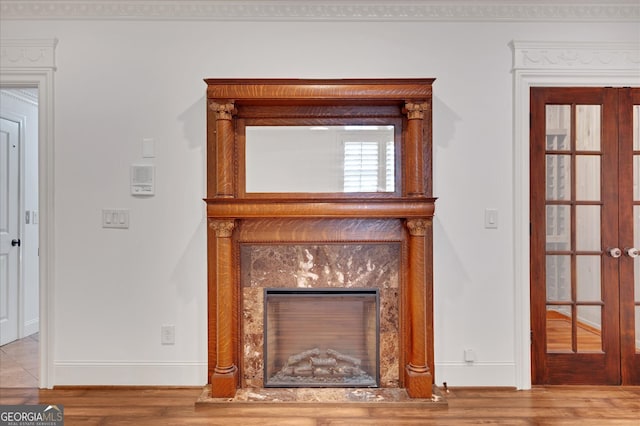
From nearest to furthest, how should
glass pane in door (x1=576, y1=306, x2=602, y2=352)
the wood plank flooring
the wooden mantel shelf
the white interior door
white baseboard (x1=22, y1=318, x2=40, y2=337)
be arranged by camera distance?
the wood plank flooring, the wooden mantel shelf, glass pane in door (x1=576, y1=306, x2=602, y2=352), the white interior door, white baseboard (x1=22, y1=318, x2=40, y2=337)

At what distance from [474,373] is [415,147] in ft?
5.14

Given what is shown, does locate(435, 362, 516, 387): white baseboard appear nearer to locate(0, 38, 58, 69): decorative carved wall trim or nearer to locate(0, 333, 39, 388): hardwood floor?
locate(0, 333, 39, 388): hardwood floor

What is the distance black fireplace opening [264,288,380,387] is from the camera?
2.72m

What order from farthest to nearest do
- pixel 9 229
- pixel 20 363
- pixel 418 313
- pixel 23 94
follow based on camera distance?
1. pixel 23 94
2. pixel 9 229
3. pixel 20 363
4. pixel 418 313

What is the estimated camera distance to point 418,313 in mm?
2578

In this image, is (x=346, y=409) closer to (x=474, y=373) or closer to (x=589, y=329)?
(x=474, y=373)

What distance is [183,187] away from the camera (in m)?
2.79

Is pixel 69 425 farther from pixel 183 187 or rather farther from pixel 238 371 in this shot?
pixel 183 187

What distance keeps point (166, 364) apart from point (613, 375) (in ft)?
9.93

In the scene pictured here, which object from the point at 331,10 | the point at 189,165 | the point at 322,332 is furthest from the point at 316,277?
the point at 331,10

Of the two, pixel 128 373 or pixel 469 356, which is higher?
pixel 469 356

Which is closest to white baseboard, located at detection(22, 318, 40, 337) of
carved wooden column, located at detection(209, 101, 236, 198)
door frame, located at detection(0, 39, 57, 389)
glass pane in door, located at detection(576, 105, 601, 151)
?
door frame, located at detection(0, 39, 57, 389)

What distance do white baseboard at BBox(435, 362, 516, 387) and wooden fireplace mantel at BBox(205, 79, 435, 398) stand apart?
0.15 m

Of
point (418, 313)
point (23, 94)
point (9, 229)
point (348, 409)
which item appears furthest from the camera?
point (23, 94)
